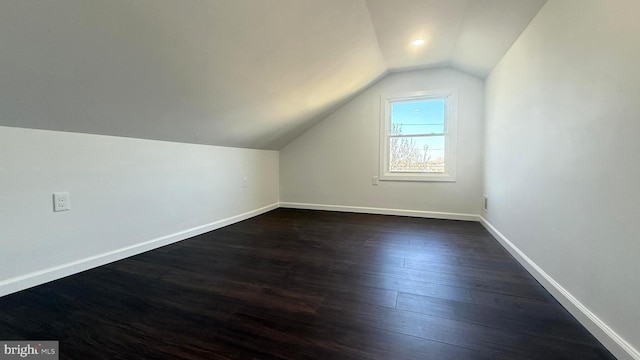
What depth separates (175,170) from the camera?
104 inches

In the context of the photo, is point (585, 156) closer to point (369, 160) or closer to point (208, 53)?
point (208, 53)

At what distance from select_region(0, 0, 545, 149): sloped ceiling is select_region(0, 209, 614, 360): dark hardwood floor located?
3.71ft

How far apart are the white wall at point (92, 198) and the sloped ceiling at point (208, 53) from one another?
142mm

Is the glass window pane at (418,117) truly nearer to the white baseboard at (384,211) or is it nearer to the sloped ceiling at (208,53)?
the sloped ceiling at (208,53)

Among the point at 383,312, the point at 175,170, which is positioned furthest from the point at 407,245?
the point at 175,170

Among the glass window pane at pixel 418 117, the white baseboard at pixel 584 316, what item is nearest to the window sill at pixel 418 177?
the glass window pane at pixel 418 117

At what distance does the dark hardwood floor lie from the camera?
113 centimetres

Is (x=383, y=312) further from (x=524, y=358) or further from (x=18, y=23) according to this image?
(x=18, y=23)

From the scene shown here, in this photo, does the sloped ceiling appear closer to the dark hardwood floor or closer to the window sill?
the dark hardwood floor

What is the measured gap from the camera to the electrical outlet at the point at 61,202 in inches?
69.6

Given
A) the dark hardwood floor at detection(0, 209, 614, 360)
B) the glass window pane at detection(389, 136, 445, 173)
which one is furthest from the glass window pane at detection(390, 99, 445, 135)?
the dark hardwood floor at detection(0, 209, 614, 360)

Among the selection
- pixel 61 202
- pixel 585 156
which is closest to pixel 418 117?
pixel 585 156

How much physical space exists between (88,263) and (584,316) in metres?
3.08

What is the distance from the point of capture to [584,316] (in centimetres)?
129
